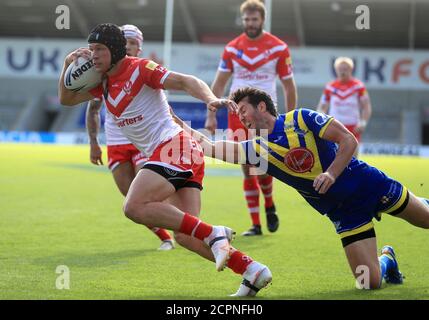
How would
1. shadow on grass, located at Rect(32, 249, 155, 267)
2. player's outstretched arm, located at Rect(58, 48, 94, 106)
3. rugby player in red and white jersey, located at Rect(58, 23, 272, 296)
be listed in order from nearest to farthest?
rugby player in red and white jersey, located at Rect(58, 23, 272, 296) < player's outstretched arm, located at Rect(58, 48, 94, 106) < shadow on grass, located at Rect(32, 249, 155, 267)

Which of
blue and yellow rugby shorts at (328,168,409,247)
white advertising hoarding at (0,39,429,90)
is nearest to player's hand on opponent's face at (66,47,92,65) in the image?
blue and yellow rugby shorts at (328,168,409,247)

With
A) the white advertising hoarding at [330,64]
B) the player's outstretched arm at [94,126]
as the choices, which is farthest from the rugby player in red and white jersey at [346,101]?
the white advertising hoarding at [330,64]

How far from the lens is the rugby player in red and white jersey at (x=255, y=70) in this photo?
32.0ft

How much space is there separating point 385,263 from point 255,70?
4.24m

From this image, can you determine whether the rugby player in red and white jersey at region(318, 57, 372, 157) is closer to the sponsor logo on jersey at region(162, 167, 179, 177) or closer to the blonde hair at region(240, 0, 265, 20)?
the blonde hair at region(240, 0, 265, 20)

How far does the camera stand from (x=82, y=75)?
627 cm

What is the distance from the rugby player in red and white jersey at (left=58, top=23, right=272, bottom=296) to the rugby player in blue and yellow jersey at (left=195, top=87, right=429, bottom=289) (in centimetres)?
36

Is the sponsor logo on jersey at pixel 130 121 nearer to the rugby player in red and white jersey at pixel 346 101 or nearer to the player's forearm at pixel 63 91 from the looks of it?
the player's forearm at pixel 63 91

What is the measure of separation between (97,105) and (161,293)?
2.85 metres

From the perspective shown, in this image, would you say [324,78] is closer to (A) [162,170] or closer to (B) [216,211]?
(B) [216,211]

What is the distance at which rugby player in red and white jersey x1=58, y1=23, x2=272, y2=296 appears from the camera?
18.7 feet

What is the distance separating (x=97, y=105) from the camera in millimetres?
8133

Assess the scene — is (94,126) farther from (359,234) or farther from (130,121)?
(359,234)

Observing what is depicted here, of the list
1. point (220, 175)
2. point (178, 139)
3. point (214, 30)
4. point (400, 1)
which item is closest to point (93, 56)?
point (178, 139)
